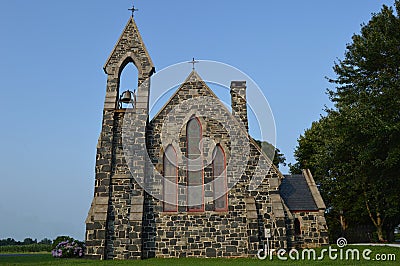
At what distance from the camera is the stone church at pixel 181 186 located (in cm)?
1844

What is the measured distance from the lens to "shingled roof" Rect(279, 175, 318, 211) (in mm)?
21297

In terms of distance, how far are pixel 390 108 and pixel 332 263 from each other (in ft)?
33.9

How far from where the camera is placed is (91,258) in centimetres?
1753

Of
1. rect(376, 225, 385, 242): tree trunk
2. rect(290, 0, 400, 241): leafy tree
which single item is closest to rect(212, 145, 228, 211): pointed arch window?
rect(290, 0, 400, 241): leafy tree

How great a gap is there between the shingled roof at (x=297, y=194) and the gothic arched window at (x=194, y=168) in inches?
210

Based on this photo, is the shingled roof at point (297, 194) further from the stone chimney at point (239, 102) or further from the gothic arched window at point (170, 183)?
the gothic arched window at point (170, 183)

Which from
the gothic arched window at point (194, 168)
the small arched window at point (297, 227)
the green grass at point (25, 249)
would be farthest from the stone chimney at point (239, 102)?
the green grass at point (25, 249)

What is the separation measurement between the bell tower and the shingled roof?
851 centimetres

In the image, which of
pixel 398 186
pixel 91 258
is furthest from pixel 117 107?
pixel 398 186

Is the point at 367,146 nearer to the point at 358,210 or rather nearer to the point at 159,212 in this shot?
the point at 159,212

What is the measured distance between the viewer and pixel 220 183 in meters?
19.7

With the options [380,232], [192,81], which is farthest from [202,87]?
[380,232]

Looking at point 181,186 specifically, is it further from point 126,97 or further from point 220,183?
point 126,97

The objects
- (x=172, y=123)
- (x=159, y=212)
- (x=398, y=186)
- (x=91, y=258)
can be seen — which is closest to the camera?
(x=91, y=258)
